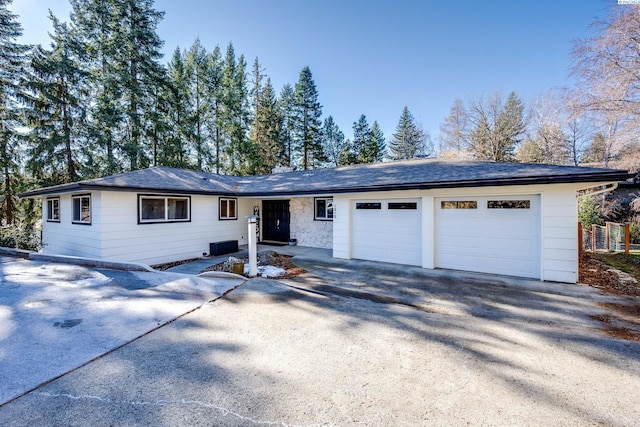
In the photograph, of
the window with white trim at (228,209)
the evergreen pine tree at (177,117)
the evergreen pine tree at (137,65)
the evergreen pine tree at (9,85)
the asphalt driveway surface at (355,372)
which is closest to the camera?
the asphalt driveway surface at (355,372)

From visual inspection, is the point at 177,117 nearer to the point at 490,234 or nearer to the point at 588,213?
the point at 490,234

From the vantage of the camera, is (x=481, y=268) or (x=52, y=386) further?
(x=481, y=268)

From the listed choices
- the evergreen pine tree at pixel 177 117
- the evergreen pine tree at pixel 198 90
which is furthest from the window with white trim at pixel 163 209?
the evergreen pine tree at pixel 198 90

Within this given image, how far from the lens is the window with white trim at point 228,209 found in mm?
11016

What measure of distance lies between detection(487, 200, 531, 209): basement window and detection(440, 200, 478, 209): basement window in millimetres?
343

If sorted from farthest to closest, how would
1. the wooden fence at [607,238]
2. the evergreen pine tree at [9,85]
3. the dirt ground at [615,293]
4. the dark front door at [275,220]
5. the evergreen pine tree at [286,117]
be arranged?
1. the evergreen pine tree at [286,117]
2. the evergreen pine tree at [9,85]
3. the dark front door at [275,220]
4. the wooden fence at [607,238]
5. the dirt ground at [615,293]

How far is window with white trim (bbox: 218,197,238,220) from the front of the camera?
1102 centimetres

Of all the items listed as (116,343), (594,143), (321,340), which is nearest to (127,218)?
(116,343)

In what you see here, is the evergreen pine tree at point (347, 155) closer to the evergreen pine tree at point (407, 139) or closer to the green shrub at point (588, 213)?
the evergreen pine tree at point (407, 139)

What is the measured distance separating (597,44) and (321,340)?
1379 centimetres

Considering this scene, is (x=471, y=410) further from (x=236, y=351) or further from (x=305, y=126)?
(x=305, y=126)

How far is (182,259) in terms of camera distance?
929 cm

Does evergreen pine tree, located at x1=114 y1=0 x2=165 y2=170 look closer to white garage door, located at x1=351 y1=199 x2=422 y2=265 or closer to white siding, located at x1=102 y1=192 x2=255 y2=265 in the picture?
white siding, located at x1=102 y1=192 x2=255 y2=265

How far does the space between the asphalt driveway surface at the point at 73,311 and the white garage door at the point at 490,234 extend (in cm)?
568
